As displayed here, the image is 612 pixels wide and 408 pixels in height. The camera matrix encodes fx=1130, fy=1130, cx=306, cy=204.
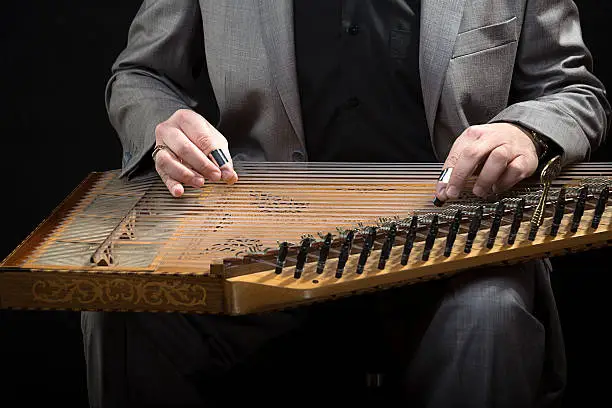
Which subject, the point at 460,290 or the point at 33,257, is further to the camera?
the point at 460,290

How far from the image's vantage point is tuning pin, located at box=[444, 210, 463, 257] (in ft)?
5.83

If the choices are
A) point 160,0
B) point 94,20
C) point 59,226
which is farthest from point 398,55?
point 94,20

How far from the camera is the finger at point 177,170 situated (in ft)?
6.73

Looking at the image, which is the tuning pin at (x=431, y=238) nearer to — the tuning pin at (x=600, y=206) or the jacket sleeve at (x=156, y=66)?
the tuning pin at (x=600, y=206)

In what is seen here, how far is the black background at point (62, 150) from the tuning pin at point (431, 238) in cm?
137

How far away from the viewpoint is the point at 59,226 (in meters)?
1.94

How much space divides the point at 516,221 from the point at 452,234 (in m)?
0.11

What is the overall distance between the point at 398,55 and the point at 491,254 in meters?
0.63

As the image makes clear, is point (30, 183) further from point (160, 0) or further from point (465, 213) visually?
point (465, 213)

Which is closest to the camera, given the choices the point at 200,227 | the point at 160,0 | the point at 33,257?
the point at 33,257

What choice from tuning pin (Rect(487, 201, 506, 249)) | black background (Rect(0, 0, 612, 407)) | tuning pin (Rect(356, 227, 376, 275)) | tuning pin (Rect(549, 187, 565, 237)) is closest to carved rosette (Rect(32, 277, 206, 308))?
tuning pin (Rect(356, 227, 376, 275))

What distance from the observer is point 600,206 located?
6.09ft

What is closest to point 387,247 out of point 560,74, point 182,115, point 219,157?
point 219,157

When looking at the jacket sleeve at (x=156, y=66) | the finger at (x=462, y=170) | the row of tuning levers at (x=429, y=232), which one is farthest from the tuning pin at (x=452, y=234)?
the jacket sleeve at (x=156, y=66)
